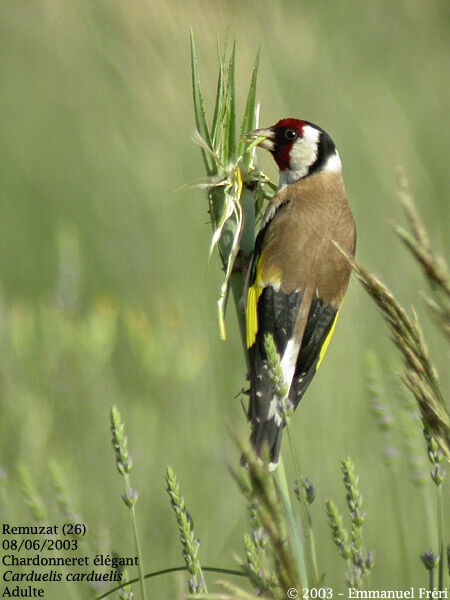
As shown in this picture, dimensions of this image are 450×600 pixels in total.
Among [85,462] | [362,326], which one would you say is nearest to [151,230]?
[362,326]

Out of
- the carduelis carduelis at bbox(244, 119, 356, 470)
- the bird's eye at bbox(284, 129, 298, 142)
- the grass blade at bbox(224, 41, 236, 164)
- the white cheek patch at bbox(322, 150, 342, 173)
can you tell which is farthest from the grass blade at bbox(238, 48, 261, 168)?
the white cheek patch at bbox(322, 150, 342, 173)

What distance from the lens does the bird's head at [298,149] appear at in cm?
232

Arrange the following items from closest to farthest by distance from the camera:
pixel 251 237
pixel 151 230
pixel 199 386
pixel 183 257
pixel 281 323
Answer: pixel 251 237 → pixel 281 323 → pixel 199 386 → pixel 183 257 → pixel 151 230

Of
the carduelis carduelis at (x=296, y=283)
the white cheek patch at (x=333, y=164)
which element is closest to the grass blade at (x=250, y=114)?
the carduelis carduelis at (x=296, y=283)

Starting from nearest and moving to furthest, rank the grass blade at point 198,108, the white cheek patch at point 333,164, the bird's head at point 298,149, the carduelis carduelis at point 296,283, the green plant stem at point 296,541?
the green plant stem at point 296,541
the grass blade at point 198,108
the carduelis carduelis at point 296,283
the bird's head at point 298,149
the white cheek patch at point 333,164

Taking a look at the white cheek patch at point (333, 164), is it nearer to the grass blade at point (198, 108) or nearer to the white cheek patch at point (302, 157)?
the white cheek patch at point (302, 157)

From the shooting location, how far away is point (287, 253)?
6.72 feet

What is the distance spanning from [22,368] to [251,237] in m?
1.22

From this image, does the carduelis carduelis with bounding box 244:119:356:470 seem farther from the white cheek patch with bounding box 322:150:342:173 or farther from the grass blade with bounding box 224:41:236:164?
the grass blade with bounding box 224:41:236:164

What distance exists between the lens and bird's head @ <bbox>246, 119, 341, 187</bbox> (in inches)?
91.2

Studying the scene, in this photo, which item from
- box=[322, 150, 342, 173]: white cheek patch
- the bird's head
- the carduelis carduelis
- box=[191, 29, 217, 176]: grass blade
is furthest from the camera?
box=[322, 150, 342, 173]: white cheek patch

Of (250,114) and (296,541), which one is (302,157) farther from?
(296,541)

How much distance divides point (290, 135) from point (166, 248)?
104 centimetres

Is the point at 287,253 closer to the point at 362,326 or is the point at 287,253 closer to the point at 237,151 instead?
the point at 237,151
